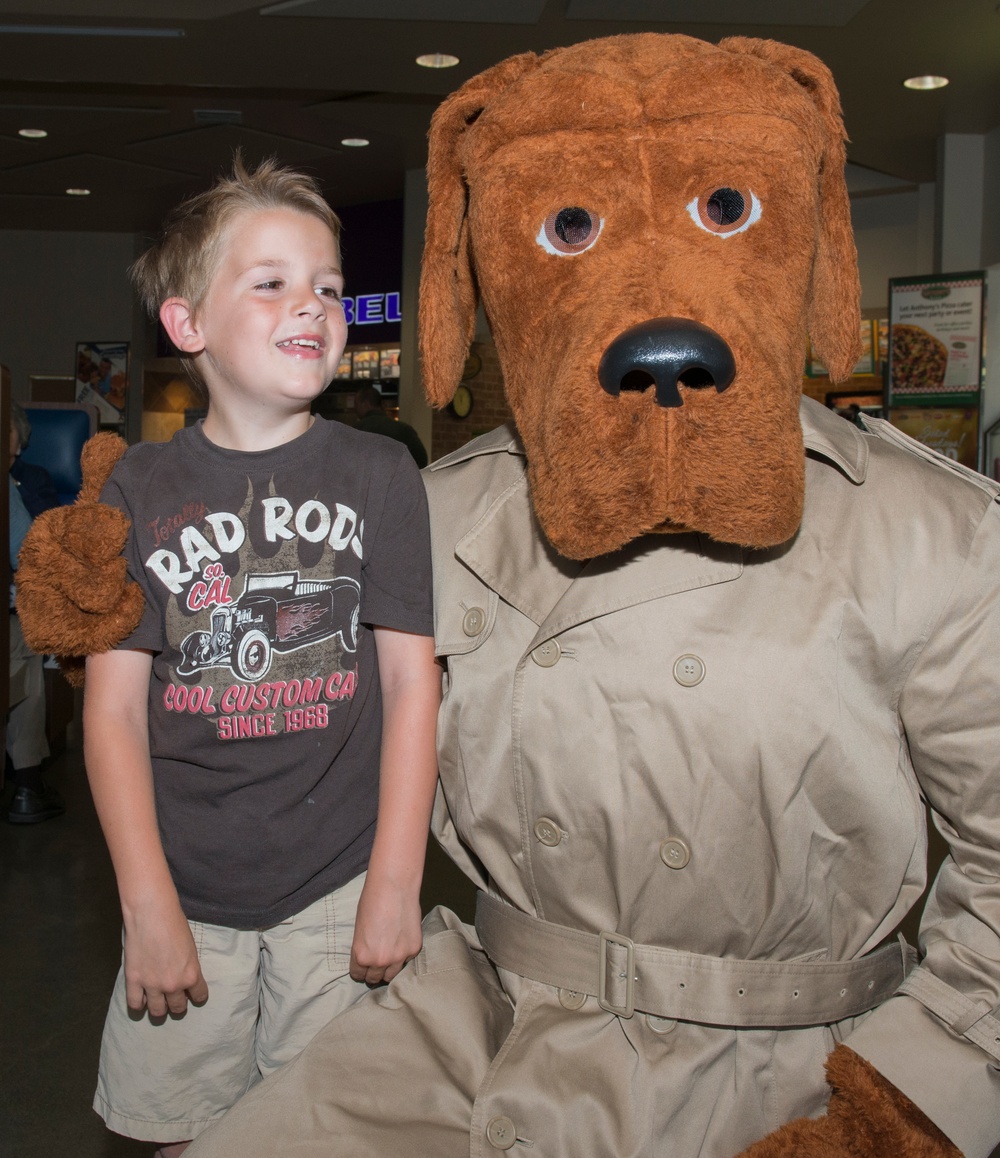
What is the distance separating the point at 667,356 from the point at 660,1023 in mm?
640

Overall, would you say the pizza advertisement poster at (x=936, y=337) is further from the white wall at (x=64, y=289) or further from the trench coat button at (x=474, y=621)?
the white wall at (x=64, y=289)

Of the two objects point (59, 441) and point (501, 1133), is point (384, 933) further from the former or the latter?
point (59, 441)

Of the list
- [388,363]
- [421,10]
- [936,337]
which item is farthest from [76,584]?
[388,363]

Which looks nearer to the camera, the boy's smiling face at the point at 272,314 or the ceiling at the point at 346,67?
the boy's smiling face at the point at 272,314

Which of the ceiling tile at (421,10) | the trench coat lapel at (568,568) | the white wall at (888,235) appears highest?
the ceiling tile at (421,10)

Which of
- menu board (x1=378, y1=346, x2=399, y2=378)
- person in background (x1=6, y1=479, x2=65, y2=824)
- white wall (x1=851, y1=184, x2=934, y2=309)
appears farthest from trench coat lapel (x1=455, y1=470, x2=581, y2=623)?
menu board (x1=378, y1=346, x2=399, y2=378)

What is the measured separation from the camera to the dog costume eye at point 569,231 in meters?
1.04

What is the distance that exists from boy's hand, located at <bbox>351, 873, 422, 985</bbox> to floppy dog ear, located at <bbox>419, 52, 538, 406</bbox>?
576 mm

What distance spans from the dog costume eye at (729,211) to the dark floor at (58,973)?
74.2 inches

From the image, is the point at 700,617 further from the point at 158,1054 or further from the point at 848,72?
the point at 848,72

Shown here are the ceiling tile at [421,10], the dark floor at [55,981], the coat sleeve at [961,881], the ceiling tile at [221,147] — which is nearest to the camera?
the coat sleeve at [961,881]

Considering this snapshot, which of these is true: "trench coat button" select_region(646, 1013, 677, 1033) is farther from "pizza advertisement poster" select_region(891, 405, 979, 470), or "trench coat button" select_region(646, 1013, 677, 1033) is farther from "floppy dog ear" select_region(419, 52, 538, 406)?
"pizza advertisement poster" select_region(891, 405, 979, 470)

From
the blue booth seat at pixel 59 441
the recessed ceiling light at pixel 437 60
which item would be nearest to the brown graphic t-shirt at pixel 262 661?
the blue booth seat at pixel 59 441

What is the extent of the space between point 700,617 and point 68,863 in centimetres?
333
